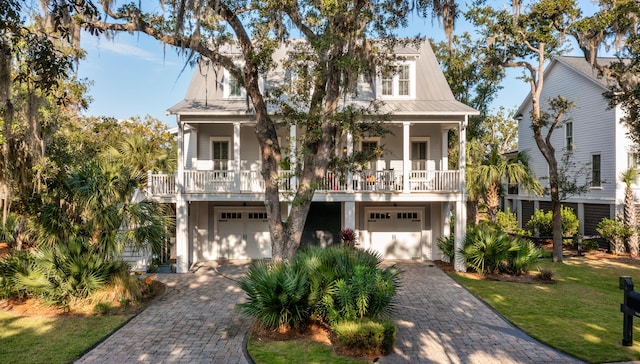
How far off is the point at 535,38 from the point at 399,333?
1072cm

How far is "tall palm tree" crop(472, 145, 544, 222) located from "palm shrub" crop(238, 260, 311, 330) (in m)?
12.2

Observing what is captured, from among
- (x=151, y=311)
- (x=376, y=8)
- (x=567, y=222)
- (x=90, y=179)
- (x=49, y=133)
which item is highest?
(x=376, y=8)

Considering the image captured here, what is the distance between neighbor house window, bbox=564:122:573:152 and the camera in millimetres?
18763

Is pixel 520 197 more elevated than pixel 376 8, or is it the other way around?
pixel 376 8

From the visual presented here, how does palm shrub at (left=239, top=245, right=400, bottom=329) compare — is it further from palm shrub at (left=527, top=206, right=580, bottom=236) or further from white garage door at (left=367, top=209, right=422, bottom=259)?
palm shrub at (left=527, top=206, right=580, bottom=236)

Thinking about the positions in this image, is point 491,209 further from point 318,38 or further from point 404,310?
point 318,38

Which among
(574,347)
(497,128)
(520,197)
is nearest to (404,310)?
(574,347)

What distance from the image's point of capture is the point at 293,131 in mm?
13477

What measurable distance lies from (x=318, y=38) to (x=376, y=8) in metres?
1.79

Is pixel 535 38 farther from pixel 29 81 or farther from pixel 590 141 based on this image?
pixel 29 81

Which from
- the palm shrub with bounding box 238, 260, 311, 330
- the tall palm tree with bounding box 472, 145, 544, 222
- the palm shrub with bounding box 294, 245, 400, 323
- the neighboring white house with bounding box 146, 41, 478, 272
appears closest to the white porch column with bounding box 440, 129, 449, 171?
the neighboring white house with bounding box 146, 41, 478, 272

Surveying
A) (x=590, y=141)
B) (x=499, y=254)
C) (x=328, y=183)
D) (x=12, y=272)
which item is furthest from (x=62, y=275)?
(x=590, y=141)

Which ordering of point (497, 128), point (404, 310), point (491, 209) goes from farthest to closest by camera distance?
point (497, 128), point (491, 209), point (404, 310)

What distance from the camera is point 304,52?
9188 millimetres
